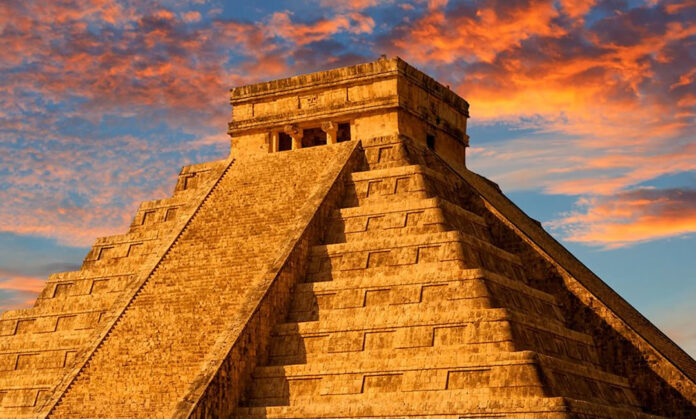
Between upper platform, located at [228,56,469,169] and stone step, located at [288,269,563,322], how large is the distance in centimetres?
713

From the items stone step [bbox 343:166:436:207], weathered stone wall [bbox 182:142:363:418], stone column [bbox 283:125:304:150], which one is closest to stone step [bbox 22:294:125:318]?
weathered stone wall [bbox 182:142:363:418]

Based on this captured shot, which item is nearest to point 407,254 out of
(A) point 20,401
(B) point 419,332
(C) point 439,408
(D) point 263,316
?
(B) point 419,332

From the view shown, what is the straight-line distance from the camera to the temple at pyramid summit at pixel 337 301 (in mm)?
20172

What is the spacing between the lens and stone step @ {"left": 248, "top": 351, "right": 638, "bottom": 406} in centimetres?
1925

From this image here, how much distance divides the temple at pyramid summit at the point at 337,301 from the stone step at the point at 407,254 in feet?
0.15

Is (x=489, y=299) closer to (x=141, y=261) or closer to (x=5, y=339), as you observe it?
(x=141, y=261)

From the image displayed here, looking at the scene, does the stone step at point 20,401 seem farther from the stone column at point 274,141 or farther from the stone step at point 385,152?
the stone step at point 385,152

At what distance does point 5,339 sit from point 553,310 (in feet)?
44.6

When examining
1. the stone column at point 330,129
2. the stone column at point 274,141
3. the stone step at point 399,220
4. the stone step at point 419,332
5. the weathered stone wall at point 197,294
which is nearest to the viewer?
the stone step at point 419,332

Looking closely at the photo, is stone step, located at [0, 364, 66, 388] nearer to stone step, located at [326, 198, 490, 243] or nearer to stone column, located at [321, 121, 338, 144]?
stone step, located at [326, 198, 490, 243]

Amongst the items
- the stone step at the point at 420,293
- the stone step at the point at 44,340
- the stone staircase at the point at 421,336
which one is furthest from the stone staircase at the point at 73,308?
the stone staircase at the point at 421,336

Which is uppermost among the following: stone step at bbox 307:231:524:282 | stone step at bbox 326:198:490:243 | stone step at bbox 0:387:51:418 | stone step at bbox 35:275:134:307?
stone step at bbox 326:198:490:243

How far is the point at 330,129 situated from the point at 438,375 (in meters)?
11.2

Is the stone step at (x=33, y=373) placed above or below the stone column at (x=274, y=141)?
below
